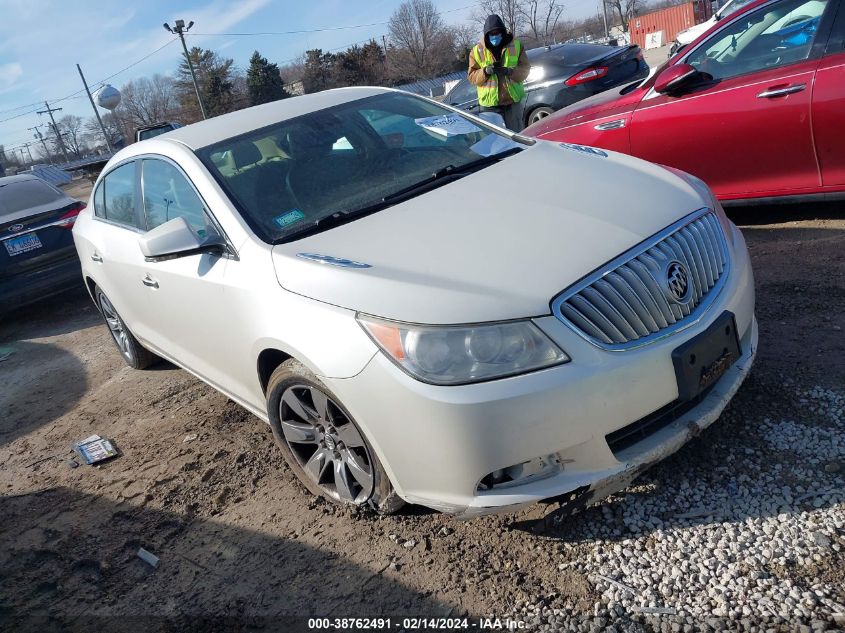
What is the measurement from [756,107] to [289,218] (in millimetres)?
3188

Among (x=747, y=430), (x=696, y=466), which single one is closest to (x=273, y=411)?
(x=696, y=466)

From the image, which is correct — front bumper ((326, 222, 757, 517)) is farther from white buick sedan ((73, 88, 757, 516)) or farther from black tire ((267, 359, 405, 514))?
black tire ((267, 359, 405, 514))

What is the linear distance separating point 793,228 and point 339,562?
395 cm

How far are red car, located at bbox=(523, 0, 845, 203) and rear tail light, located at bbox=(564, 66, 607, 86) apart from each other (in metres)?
3.87

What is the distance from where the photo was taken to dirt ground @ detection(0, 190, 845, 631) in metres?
2.43

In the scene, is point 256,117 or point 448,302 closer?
point 448,302

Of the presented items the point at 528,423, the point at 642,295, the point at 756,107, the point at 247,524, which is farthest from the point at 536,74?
the point at 528,423

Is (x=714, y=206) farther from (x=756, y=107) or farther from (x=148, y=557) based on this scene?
(x=148, y=557)

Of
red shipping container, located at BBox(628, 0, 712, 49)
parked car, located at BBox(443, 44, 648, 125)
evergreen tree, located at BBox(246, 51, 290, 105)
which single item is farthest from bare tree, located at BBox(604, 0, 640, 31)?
parked car, located at BBox(443, 44, 648, 125)

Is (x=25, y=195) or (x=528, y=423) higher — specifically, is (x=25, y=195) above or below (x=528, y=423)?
above

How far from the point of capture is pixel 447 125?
3.73 meters

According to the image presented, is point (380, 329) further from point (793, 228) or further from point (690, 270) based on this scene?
point (793, 228)

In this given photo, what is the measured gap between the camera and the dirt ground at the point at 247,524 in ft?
7.98

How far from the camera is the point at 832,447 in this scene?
2562mm
